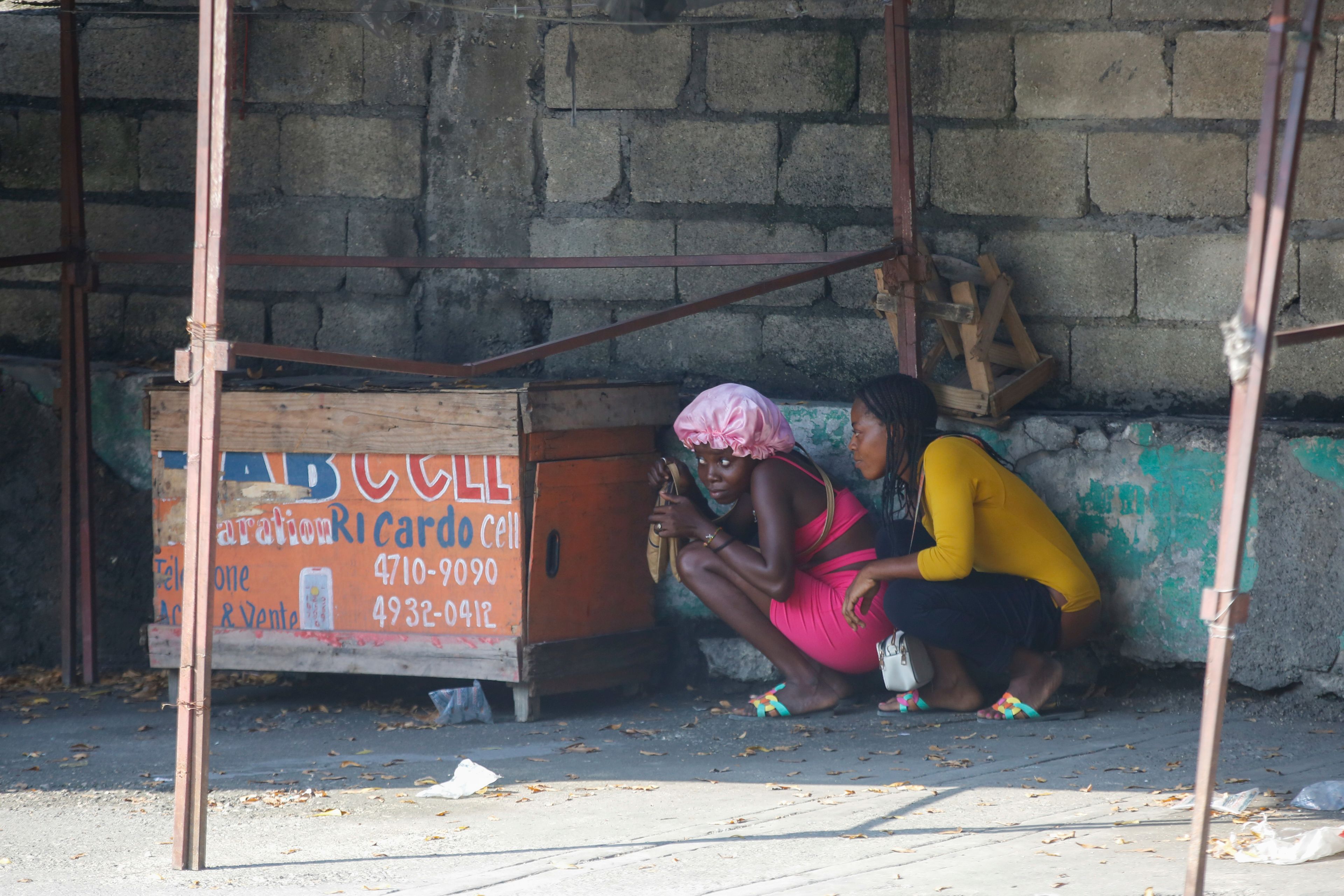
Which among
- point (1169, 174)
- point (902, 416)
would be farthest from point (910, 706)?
point (1169, 174)

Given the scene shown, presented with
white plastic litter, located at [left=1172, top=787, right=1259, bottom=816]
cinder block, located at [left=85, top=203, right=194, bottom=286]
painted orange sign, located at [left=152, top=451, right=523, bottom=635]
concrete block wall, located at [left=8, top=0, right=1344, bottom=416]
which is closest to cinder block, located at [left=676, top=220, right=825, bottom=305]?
concrete block wall, located at [left=8, top=0, right=1344, bottom=416]

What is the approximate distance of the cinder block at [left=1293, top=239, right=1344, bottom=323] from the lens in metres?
4.46

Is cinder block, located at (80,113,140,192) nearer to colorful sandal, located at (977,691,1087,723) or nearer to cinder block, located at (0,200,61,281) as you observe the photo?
cinder block, located at (0,200,61,281)

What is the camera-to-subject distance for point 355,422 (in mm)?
4547

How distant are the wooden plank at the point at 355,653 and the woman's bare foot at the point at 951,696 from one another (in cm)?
122

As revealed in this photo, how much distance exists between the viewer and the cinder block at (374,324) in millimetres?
5523

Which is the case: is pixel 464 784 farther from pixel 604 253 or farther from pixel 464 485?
pixel 604 253

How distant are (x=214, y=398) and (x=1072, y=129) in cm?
290

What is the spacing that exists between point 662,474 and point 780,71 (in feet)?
4.74

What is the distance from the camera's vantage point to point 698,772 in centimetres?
388

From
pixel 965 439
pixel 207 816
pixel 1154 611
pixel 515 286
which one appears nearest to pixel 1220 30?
pixel 965 439

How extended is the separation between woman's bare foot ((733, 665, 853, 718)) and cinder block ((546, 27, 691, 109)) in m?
2.02

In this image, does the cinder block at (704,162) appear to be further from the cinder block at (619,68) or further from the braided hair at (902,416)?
the braided hair at (902,416)

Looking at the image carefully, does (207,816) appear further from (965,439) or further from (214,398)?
(965,439)
